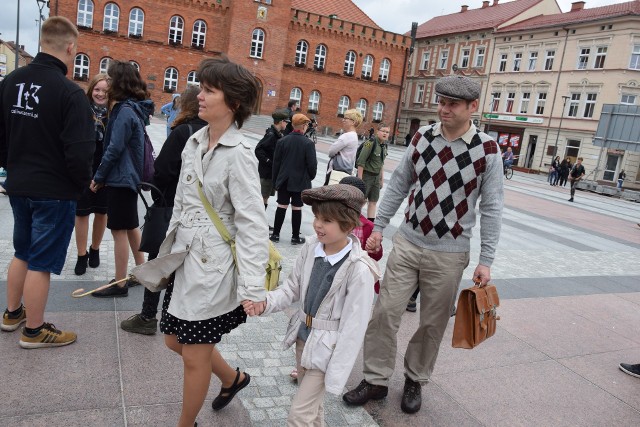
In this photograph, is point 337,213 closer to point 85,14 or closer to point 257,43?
point 257,43

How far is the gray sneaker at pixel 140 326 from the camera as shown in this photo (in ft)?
12.9

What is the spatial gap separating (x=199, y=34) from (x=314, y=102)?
11291 mm

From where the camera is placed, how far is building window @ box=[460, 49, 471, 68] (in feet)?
161

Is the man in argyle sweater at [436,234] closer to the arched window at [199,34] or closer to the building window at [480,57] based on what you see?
the arched window at [199,34]

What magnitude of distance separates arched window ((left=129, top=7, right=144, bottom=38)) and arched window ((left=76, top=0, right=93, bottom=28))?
9.18 feet

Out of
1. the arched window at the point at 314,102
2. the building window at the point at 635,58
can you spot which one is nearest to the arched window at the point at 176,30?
the arched window at the point at 314,102

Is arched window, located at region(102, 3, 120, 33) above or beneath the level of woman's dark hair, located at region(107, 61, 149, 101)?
above

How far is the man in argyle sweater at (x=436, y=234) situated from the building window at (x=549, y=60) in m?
42.7

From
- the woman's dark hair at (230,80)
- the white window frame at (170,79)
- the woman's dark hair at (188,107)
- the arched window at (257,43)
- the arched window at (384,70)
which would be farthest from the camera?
the arched window at (384,70)

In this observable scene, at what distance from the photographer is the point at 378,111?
5006cm

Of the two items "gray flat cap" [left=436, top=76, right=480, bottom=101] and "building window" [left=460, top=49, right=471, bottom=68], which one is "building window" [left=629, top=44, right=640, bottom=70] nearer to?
"building window" [left=460, top=49, right=471, bottom=68]

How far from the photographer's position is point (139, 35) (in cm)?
3988

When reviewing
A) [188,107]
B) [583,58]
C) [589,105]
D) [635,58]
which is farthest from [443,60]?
[188,107]

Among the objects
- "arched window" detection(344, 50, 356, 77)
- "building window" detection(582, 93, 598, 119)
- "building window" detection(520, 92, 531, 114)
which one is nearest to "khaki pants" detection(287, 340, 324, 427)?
"building window" detection(582, 93, 598, 119)
